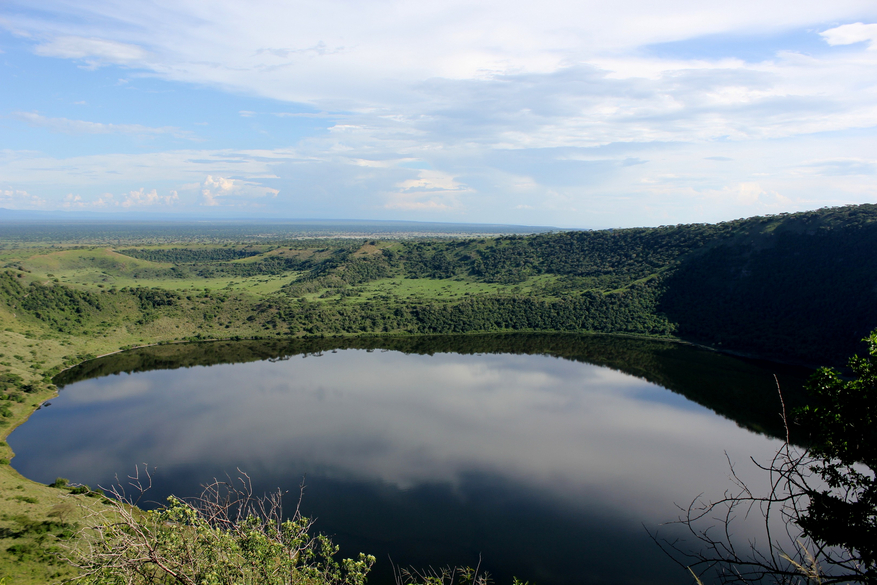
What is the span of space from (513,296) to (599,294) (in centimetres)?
1703

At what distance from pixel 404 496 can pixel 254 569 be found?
74.6ft

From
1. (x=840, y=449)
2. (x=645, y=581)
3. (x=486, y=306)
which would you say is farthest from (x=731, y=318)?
(x=840, y=449)

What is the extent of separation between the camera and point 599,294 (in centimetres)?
9650

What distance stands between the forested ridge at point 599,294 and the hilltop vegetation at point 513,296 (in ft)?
0.92

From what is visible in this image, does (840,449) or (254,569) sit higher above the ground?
(840,449)

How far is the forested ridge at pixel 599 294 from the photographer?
74688mm

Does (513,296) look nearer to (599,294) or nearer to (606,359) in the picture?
(599,294)


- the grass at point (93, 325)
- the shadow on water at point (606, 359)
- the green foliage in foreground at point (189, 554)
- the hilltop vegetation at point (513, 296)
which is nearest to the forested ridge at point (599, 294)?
the hilltop vegetation at point (513, 296)

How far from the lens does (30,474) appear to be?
38156 millimetres

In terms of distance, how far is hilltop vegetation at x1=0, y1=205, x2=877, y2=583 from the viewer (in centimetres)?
6975

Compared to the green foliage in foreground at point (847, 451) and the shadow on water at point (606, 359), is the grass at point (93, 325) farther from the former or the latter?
the green foliage in foreground at point (847, 451)

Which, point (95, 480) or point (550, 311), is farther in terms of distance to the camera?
point (550, 311)

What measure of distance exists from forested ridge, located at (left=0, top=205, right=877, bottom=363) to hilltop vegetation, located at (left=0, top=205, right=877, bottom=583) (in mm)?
279

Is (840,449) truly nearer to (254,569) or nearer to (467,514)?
(254,569)
